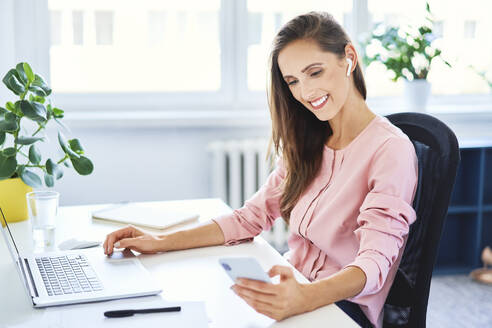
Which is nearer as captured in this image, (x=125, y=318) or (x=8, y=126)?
(x=125, y=318)

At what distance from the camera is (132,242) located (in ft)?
4.00

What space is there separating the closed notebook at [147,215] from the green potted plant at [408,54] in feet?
5.37

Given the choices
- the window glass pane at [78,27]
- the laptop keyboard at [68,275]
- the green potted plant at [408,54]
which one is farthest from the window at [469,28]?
the laptop keyboard at [68,275]

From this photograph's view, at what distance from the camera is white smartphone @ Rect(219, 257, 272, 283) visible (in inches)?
32.2

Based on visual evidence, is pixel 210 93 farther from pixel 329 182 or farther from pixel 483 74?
pixel 329 182

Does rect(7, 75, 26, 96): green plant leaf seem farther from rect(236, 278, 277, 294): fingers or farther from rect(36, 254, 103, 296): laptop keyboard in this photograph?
rect(236, 278, 277, 294): fingers

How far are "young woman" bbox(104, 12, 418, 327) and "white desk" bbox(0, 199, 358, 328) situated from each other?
66mm

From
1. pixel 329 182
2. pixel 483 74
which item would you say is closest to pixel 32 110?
pixel 329 182

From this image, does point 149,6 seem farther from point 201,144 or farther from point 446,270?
point 446,270

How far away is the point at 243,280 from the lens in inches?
34.3

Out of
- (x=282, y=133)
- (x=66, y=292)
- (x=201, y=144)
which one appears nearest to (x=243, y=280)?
(x=66, y=292)

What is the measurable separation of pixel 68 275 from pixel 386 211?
60 centimetres

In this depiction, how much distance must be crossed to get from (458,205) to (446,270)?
13.0 inches

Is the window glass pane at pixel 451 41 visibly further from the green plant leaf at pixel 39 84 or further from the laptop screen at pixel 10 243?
the laptop screen at pixel 10 243
